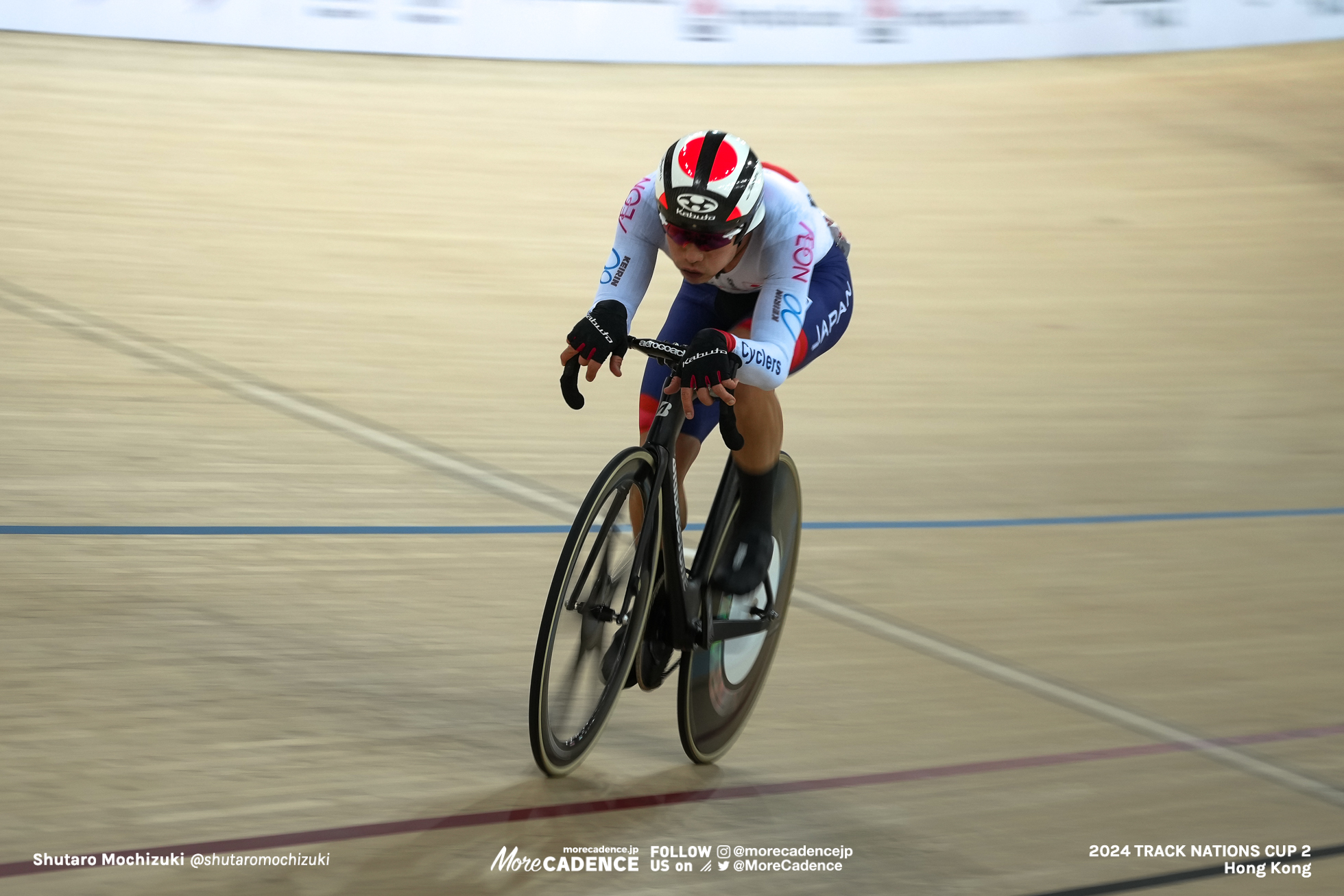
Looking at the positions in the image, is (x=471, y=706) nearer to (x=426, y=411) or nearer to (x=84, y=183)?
(x=426, y=411)

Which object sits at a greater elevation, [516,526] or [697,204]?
[697,204]

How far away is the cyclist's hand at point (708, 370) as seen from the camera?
83.3 inches

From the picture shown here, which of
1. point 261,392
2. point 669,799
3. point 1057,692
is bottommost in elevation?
point 669,799

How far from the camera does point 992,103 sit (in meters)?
8.77

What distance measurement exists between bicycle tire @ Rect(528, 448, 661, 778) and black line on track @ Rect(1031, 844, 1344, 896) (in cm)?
79

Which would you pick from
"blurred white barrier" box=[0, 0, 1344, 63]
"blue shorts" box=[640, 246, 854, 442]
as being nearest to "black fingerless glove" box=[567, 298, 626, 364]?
"blue shorts" box=[640, 246, 854, 442]

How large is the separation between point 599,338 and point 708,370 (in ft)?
0.63

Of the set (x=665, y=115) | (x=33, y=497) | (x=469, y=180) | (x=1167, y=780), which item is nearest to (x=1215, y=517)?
(x=1167, y=780)

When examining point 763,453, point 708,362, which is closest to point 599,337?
point 708,362

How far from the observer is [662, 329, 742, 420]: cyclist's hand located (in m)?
2.12

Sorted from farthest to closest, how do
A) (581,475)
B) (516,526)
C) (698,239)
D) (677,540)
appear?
(581,475)
(516,526)
(677,540)
(698,239)

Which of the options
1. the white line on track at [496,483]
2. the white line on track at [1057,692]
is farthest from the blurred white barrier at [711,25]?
the white line on track at [1057,692]

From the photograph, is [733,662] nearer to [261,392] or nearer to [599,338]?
[599,338]

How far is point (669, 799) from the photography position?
94.6 inches
